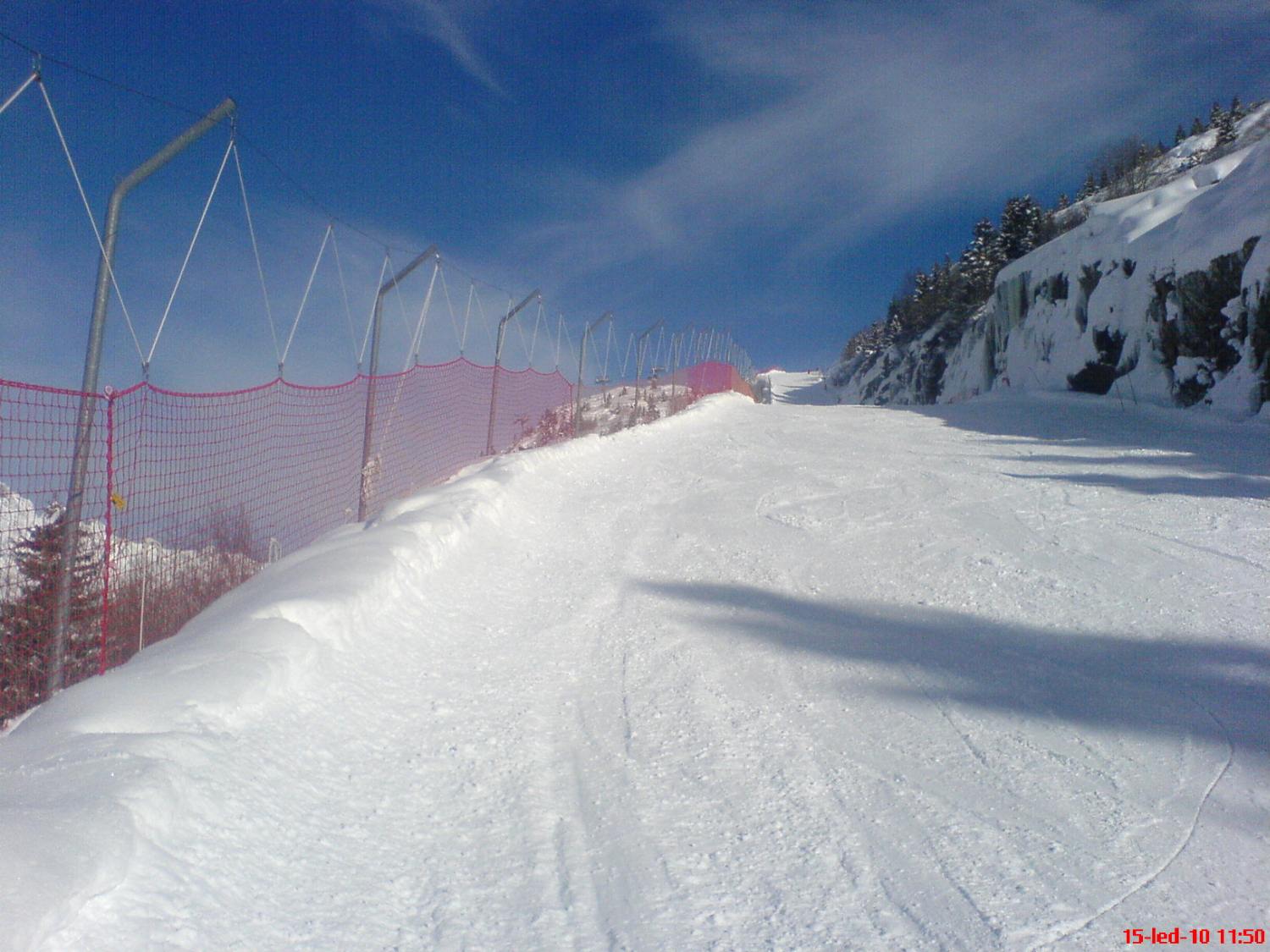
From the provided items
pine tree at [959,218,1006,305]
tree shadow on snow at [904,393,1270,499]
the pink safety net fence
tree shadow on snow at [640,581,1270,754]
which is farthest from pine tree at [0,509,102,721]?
pine tree at [959,218,1006,305]

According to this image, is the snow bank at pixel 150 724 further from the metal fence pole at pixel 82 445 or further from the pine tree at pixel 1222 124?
the pine tree at pixel 1222 124

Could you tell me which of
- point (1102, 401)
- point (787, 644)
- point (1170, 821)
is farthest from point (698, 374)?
point (1170, 821)

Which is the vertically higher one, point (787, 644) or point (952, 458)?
point (952, 458)

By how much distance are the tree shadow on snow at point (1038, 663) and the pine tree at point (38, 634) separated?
385cm

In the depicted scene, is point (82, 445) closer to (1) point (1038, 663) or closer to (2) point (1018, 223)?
(1) point (1038, 663)

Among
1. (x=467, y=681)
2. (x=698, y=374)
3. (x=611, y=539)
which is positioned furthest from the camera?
(x=698, y=374)

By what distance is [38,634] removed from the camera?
5.70 meters

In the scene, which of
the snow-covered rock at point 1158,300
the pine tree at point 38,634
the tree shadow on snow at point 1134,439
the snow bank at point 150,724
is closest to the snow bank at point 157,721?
the snow bank at point 150,724

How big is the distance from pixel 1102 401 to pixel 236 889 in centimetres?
1875

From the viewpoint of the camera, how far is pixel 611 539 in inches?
291

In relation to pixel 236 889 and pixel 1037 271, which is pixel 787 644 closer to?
pixel 236 889

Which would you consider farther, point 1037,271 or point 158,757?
point 1037,271

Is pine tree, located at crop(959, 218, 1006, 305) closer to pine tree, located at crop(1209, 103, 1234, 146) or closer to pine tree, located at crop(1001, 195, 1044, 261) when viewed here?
pine tree, located at crop(1001, 195, 1044, 261)

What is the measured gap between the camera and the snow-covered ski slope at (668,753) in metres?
2.47
